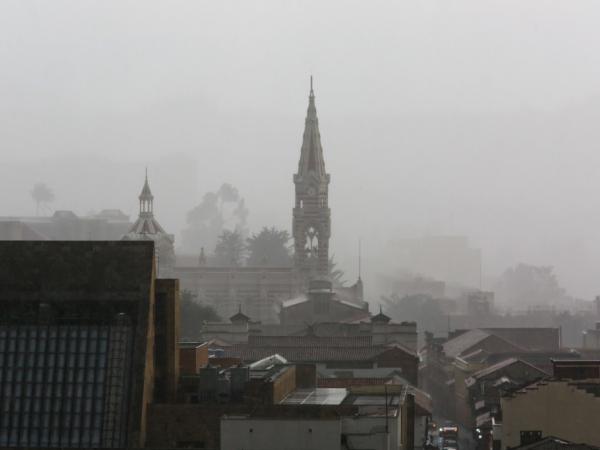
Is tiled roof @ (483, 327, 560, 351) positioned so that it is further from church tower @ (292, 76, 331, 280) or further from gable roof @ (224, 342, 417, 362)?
gable roof @ (224, 342, 417, 362)

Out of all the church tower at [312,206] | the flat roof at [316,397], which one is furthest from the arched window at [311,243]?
the flat roof at [316,397]

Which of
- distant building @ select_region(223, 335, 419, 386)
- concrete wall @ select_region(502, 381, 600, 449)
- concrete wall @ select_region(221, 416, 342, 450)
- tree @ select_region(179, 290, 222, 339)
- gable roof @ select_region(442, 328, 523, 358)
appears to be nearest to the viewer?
concrete wall @ select_region(221, 416, 342, 450)

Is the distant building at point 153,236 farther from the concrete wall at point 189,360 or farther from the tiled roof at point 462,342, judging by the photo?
the concrete wall at point 189,360

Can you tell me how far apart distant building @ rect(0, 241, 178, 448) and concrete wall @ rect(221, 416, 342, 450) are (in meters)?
2.62

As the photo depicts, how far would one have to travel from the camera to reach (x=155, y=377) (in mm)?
45188

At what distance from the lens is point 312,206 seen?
171 metres

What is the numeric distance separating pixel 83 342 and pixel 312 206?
128 metres

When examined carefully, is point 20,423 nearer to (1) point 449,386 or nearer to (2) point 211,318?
(1) point 449,386

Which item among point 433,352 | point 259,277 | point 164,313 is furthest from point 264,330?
point 164,313

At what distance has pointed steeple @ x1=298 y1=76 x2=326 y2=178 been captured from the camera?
6683 inches

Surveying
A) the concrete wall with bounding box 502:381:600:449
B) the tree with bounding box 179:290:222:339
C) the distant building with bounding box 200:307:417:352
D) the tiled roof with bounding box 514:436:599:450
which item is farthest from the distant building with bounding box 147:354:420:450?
the tree with bounding box 179:290:222:339

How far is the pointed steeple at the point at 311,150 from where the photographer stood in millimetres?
169750

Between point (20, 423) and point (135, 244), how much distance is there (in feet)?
19.0

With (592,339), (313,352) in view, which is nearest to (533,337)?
(592,339)
